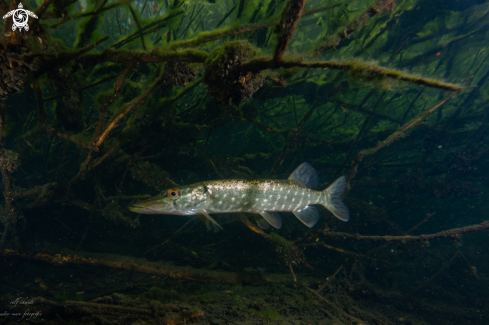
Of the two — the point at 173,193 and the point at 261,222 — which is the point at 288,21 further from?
the point at 261,222

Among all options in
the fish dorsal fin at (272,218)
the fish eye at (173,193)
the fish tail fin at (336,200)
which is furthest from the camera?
the fish tail fin at (336,200)

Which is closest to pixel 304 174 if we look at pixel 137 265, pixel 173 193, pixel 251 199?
pixel 251 199

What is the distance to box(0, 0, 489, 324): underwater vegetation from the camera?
2.22m

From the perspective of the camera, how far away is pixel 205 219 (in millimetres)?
3684

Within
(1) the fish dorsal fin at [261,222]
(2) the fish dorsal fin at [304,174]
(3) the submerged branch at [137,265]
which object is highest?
(2) the fish dorsal fin at [304,174]

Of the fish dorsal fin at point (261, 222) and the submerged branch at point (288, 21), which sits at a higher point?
the submerged branch at point (288, 21)

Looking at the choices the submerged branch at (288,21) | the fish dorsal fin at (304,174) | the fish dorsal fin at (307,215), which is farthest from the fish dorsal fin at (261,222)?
the submerged branch at (288,21)

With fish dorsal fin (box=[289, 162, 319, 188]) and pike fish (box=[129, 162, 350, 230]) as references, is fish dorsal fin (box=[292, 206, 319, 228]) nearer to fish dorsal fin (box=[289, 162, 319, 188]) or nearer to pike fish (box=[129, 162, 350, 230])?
pike fish (box=[129, 162, 350, 230])

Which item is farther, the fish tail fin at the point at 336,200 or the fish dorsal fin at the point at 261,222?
the fish tail fin at the point at 336,200

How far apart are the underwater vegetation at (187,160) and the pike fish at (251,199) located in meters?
0.83

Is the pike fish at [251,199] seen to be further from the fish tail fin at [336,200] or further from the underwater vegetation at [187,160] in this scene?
the underwater vegetation at [187,160]

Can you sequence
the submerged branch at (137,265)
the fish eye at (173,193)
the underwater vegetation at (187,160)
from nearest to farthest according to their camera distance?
1. the underwater vegetation at (187,160)
2. the fish eye at (173,193)
3. the submerged branch at (137,265)

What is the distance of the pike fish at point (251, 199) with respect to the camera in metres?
3.43

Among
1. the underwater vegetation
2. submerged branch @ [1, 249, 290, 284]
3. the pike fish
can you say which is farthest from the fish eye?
submerged branch @ [1, 249, 290, 284]
